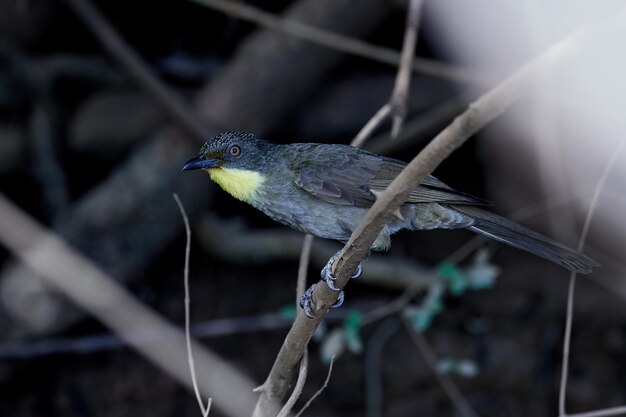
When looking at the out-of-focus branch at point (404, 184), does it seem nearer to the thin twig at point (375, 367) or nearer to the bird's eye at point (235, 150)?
the bird's eye at point (235, 150)

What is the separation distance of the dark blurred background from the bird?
5.53ft

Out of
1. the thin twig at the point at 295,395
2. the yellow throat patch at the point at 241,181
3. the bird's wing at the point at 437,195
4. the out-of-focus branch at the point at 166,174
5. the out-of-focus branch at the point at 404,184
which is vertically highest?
the out-of-focus branch at the point at 166,174

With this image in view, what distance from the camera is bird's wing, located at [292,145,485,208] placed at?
11.4ft

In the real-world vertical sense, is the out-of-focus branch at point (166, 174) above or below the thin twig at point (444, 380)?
above

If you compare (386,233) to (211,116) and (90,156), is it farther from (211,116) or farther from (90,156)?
(90,156)

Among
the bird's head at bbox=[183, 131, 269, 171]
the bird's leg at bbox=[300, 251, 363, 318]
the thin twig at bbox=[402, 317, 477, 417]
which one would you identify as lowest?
the bird's leg at bbox=[300, 251, 363, 318]

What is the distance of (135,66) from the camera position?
5.61 metres

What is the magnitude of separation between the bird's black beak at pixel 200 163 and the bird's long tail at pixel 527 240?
1.02m

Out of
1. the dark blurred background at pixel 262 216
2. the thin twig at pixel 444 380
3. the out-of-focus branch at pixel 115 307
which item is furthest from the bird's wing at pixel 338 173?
the thin twig at pixel 444 380

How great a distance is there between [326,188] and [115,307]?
2.66 meters

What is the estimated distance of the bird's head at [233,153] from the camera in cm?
361

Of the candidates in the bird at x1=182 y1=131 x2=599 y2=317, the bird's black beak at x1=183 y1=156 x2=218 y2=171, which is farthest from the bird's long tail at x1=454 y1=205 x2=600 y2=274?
the bird's black beak at x1=183 y1=156 x2=218 y2=171

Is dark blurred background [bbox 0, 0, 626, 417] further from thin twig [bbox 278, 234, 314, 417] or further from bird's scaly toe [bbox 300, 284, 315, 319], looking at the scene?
bird's scaly toe [bbox 300, 284, 315, 319]

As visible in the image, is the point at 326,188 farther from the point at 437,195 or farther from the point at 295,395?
the point at 295,395
